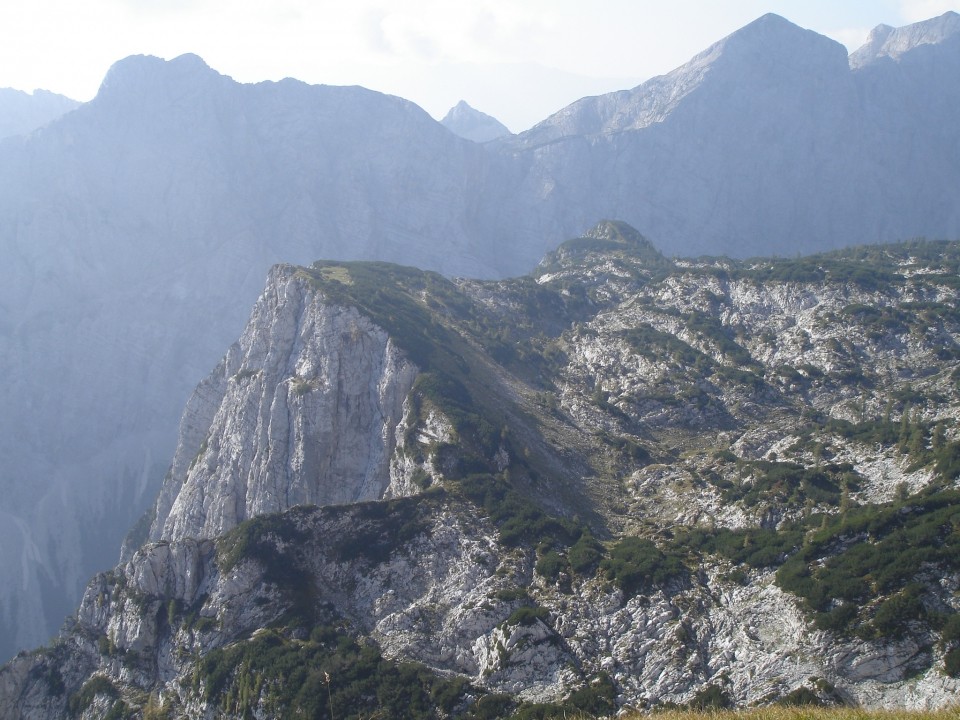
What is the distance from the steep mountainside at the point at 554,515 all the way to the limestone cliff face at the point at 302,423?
306 millimetres

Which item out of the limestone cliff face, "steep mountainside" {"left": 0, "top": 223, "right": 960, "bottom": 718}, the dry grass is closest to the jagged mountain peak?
"steep mountainside" {"left": 0, "top": 223, "right": 960, "bottom": 718}

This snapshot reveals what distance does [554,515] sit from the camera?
60.6 metres

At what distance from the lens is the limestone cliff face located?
74750mm

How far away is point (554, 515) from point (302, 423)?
94.6 ft

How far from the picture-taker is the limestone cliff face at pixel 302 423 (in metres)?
74.8

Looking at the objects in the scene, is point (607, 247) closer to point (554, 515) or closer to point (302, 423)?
point (302, 423)

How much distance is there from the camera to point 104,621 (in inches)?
2322

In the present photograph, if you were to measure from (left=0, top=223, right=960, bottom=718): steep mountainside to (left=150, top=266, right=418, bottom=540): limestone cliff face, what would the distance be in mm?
306

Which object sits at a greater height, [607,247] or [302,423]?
[607,247]

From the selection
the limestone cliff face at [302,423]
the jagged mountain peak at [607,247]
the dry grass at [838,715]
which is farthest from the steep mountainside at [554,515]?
the jagged mountain peak at [607,247]

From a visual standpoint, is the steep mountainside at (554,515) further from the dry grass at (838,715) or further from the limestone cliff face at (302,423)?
the dry grass at (838,715)

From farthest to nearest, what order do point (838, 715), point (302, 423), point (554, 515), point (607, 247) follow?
point (607, 247) < point (302, 423) < point (554, 515) < point (838, 715)

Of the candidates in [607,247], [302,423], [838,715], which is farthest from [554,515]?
[607,247]

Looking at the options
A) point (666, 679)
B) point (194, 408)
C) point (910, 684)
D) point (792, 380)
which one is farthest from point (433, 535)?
point (194, 408)
